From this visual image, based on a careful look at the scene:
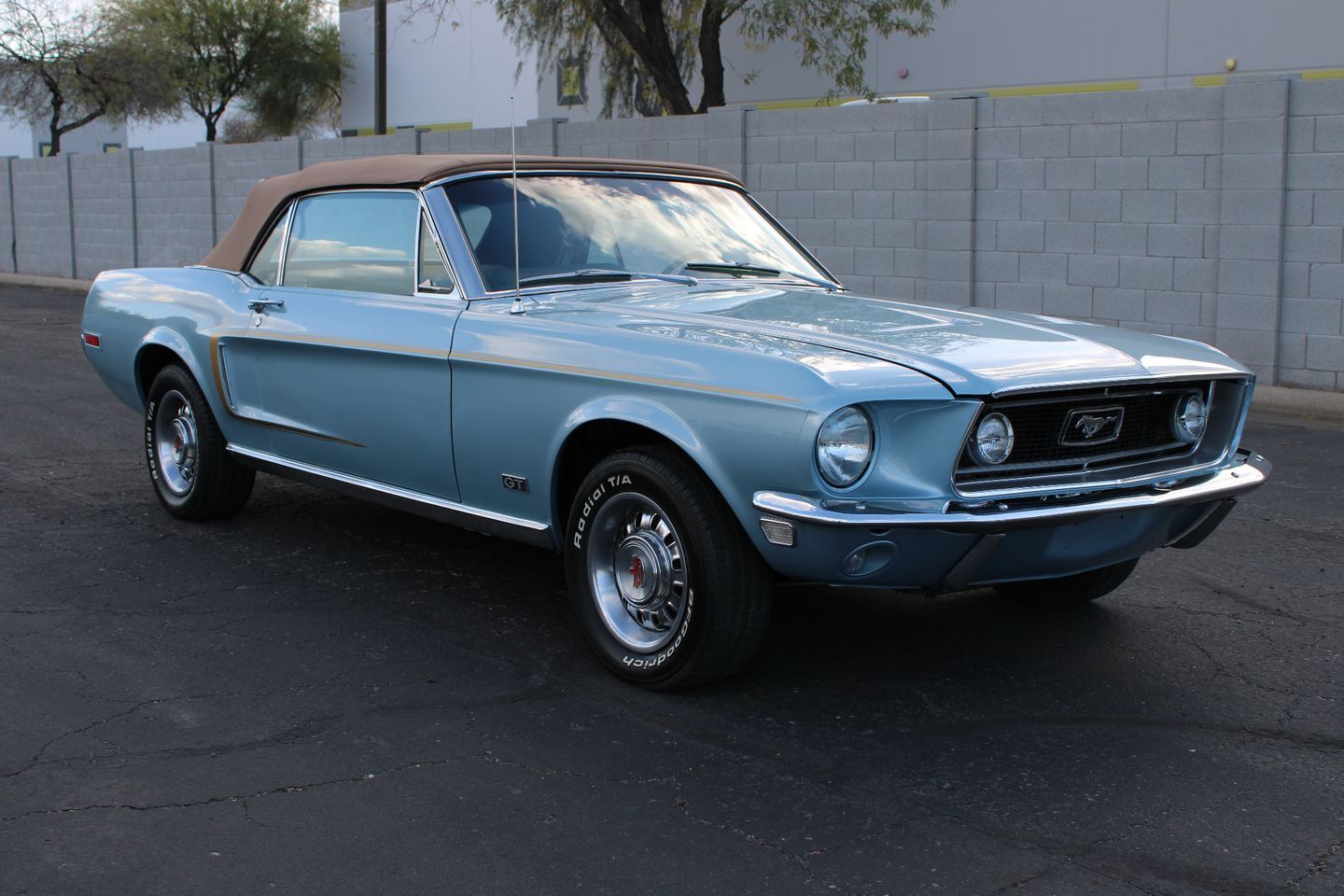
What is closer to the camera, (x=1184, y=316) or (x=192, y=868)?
(x=192, y=868)

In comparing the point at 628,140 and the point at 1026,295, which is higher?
the point at 628,140

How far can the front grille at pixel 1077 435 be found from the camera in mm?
3834

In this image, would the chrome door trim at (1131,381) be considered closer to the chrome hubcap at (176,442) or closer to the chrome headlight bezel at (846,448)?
the chrome headlight bezel at (846,448)

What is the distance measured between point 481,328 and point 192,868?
2.06 meters

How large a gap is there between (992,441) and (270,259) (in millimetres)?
3471

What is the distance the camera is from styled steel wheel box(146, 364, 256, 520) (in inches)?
242

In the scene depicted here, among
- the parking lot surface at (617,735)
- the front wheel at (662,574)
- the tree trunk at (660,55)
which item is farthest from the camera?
the tree trunk at (660,55)

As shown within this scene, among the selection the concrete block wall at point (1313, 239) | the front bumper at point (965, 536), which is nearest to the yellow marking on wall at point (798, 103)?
the concrete block wall at point (1313, 239)

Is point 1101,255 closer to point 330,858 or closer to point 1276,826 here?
point 1276,826

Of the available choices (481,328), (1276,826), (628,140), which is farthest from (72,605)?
(628,140)

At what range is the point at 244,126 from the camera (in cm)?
5012

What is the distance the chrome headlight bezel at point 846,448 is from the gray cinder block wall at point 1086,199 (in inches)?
308

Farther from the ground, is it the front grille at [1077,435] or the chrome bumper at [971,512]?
the front grille at [1077,435]

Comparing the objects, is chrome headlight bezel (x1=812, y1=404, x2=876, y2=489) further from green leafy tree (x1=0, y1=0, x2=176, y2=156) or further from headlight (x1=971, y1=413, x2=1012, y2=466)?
green leafy tree (x1=0, y1=0, x2=176, y2=156)
